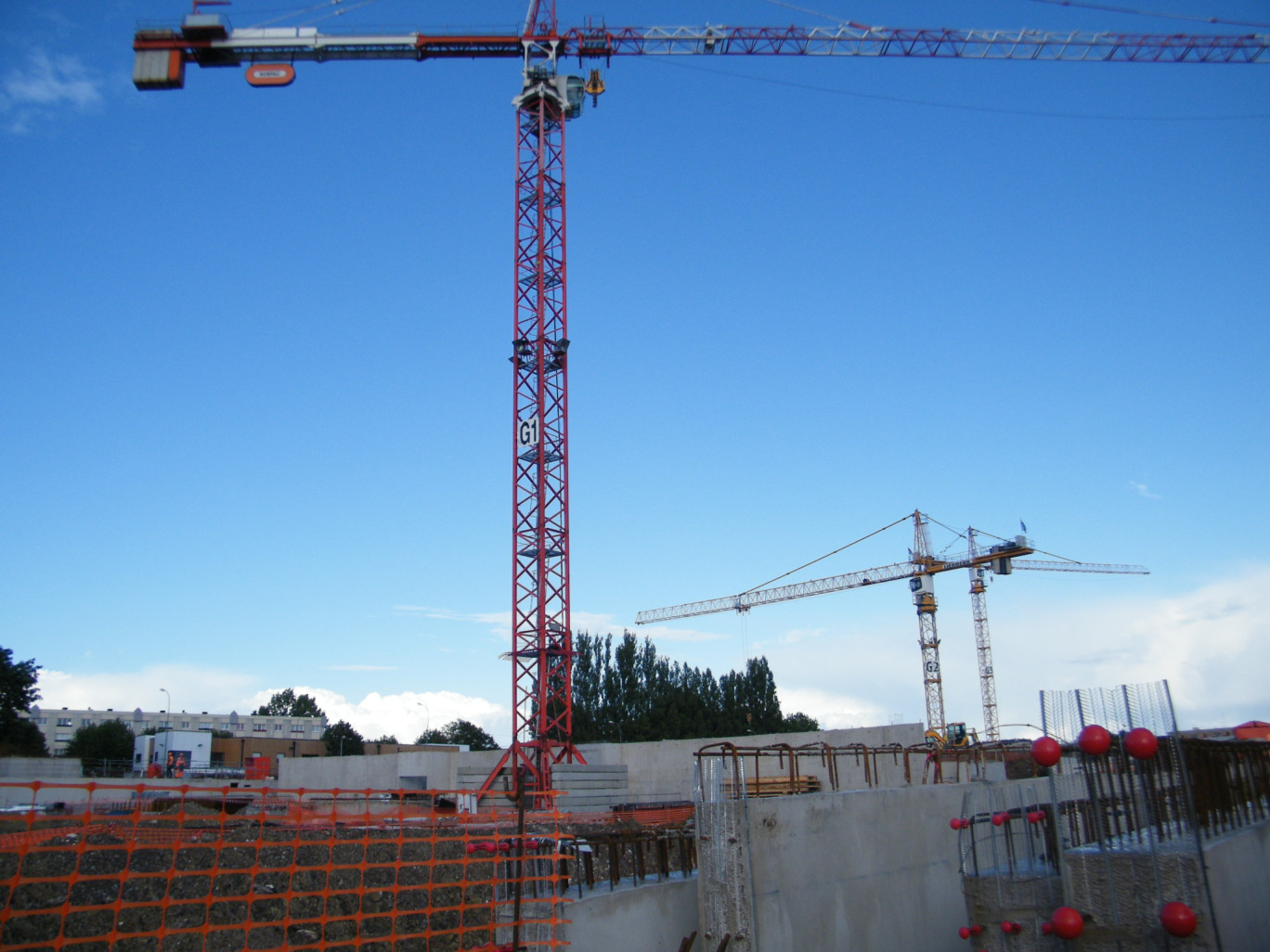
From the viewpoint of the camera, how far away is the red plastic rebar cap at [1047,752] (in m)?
7.06

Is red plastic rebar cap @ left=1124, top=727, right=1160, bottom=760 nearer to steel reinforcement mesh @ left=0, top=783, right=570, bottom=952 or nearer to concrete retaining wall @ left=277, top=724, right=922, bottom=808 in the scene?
steel reinforcement mesh @ left=0, top=783, right=570, bottom=952

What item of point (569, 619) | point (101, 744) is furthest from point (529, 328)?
point (101, 744)

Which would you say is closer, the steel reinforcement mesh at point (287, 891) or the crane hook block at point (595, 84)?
the steel reinforcement mesh at point (287, 891)

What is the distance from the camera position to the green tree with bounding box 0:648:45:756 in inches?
1797

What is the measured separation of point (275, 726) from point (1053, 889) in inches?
4488

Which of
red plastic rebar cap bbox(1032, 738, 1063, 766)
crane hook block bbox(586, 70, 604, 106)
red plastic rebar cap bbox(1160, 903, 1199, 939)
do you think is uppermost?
crane hook block bbox(586, 70, 604, 106)

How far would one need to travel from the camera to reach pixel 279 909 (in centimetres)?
1202

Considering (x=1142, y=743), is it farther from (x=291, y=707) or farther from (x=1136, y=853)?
(x=291, y=707)

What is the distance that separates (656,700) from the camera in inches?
2379

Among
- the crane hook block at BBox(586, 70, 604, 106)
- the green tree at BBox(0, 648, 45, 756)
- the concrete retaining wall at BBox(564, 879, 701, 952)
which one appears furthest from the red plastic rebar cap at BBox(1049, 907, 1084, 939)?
the green tree at BBox(0, 648, 45, 756)

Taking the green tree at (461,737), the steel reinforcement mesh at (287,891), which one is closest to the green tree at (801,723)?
the green tree at (461,737)

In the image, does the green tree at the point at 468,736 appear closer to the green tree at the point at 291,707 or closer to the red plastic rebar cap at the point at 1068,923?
the green tree at the point at 291,707

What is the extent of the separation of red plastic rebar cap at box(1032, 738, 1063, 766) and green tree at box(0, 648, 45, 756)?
169 ft

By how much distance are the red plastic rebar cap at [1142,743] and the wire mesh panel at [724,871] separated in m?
3.82
